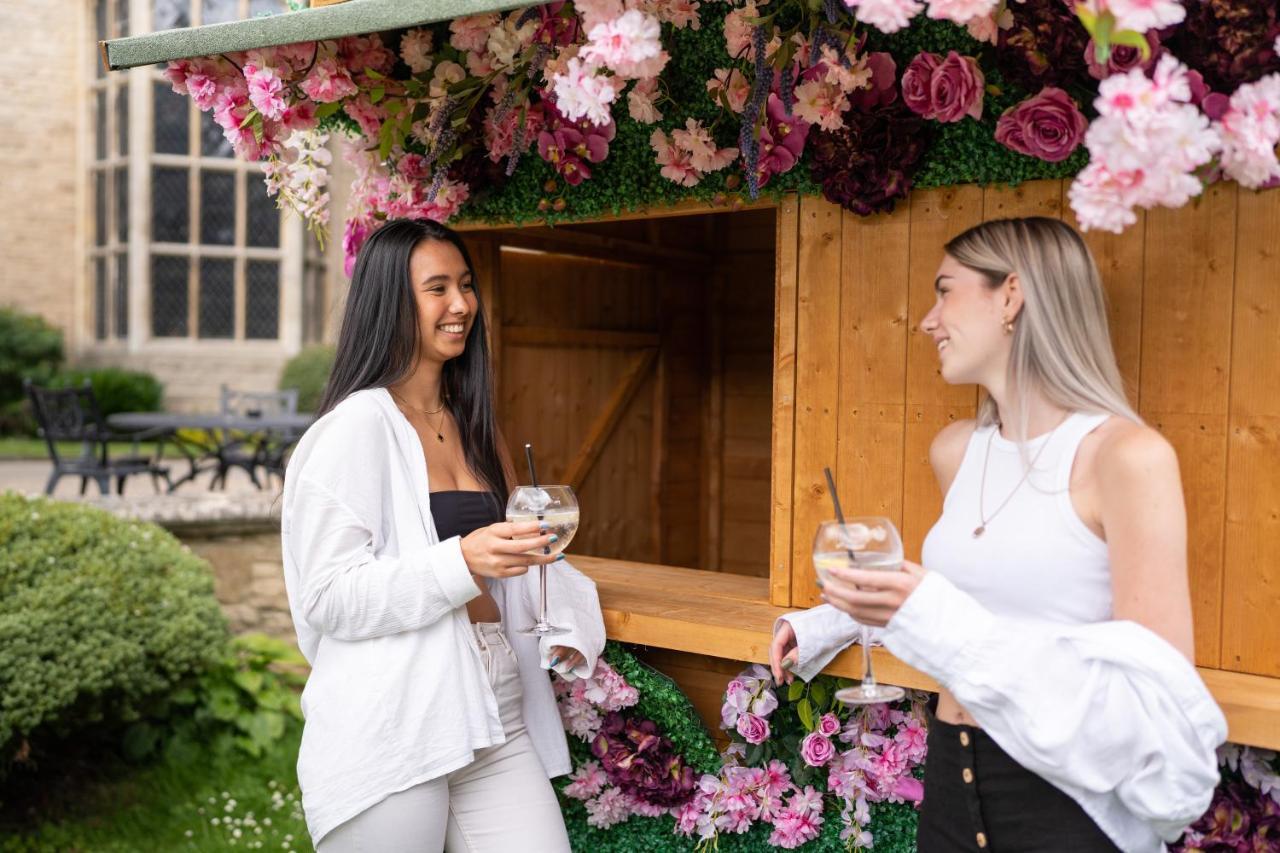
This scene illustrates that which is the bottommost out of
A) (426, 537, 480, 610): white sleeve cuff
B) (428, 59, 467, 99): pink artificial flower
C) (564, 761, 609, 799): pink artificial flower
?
(564, 761, 609, 799): pink artificial flower

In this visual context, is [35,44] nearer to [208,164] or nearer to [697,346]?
[208,164]

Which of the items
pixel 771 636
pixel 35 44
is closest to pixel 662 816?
pixel 771 636

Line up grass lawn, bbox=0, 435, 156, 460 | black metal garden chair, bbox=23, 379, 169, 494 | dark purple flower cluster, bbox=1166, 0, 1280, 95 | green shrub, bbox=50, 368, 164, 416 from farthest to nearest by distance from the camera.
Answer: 1. green shrub, bbox=50, 368, 164, 416
2. grass lawn, bbox=0, 435, 156, 460
3. black metal garden chair, bbox=23, 379, 169, 494
4. dark purple flower cluster, bbox=1166, 0, 1280, 95

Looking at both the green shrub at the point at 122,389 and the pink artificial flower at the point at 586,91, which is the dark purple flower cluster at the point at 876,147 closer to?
the pink artificial flower at the point at 586,91

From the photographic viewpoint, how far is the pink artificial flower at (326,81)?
278cm

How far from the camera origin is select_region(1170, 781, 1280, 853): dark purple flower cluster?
2.22m

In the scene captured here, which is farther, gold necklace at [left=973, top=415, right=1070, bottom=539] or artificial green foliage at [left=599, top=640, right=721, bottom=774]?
artificial green foliage at [left=599, top=640, right=721, bottom=774]

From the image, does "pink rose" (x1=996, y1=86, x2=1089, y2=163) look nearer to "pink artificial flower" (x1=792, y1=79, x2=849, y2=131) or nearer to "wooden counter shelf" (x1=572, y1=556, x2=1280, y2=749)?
"pink artificial flower" (x1=792, y1=79, x2=849, y2=131)

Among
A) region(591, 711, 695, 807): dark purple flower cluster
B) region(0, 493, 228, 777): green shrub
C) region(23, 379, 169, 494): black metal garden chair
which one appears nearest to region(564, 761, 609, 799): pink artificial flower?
region(591, 711, 695, 807): dark purple flower cluster

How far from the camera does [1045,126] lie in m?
2.31

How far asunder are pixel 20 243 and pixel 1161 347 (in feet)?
51.7

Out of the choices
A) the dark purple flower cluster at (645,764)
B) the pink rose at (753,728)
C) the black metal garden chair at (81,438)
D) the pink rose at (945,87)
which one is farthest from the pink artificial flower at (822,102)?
the black metal garden chair at (81,438)

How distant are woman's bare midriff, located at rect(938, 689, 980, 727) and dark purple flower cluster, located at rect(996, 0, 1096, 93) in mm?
1184

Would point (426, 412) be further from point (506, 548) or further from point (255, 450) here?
point (255, 450)
